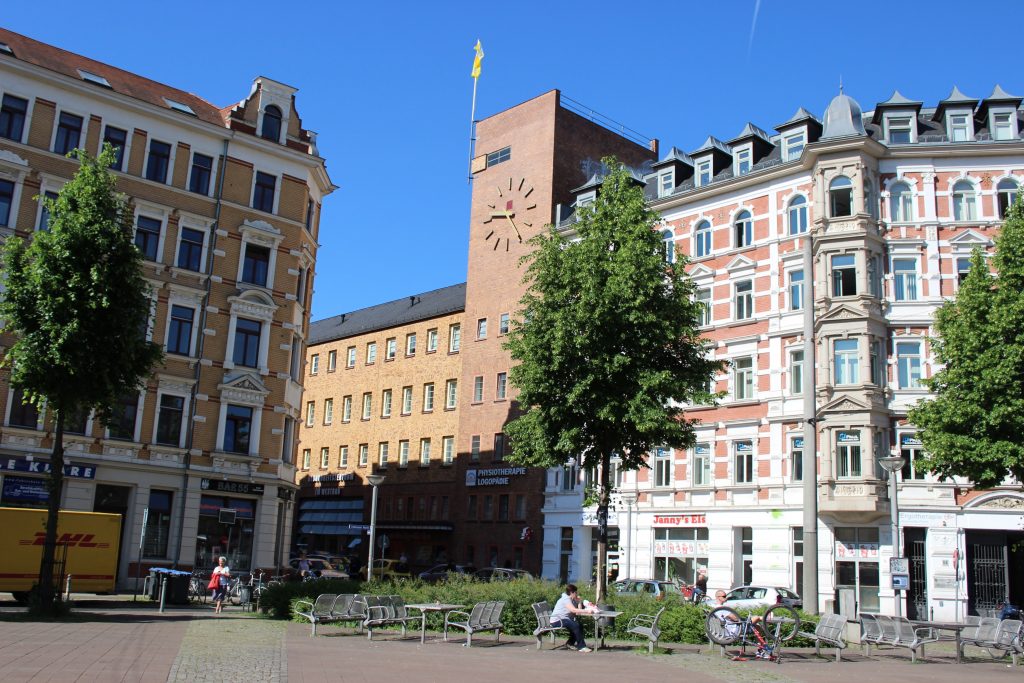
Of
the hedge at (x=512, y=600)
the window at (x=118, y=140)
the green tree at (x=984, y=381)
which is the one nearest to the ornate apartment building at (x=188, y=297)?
the window at (x=118, y=140)

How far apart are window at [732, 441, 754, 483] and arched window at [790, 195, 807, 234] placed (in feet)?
29.3

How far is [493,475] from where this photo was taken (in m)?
50.9

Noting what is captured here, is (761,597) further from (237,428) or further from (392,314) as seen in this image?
(392,314)

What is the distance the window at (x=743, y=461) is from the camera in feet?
Result: 129

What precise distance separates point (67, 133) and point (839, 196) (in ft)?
95.6

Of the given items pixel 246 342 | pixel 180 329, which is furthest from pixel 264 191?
pixel 180 329

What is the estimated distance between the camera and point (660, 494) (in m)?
42.2

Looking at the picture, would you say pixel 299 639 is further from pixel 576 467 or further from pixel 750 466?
pixel 576 467

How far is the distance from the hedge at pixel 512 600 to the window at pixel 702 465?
18.0 meters

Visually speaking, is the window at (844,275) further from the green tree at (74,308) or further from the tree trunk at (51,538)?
the tree trunk at (51,538)

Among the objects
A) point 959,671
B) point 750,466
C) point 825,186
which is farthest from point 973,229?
point 959,671

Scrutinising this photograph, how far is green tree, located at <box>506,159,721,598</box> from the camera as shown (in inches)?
943

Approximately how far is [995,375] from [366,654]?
1746 centimetres

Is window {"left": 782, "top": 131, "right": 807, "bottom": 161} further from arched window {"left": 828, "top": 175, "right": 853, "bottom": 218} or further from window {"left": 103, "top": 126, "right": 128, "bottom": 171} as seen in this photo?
window {"left": 103, "top": 126, "right": 128, "bottom": 171}
